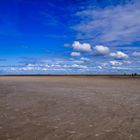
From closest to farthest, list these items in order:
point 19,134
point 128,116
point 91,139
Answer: point 91,139, point 19,134, point 128,116

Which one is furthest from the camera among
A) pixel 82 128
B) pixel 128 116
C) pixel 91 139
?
pixel 128 116

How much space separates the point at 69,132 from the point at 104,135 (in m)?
1.07

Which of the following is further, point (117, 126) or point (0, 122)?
point (0, 122)

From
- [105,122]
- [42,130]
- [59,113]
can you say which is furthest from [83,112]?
[42,130]

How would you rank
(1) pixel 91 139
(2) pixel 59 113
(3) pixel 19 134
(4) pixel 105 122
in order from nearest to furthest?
(1) pixel 91 139 < (3) pixel 19 134 < (4) pixel 105 122 < (2) pixel 59 113

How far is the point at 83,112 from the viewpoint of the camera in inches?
340

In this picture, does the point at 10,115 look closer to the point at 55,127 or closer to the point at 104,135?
the point at 55,127

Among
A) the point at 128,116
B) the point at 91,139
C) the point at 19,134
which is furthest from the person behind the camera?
the point at 128,116

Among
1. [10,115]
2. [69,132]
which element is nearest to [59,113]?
[10,115]

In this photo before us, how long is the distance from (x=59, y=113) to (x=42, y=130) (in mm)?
2567

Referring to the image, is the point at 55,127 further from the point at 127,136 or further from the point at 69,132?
the point at 127,136

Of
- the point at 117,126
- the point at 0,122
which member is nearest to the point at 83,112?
the point at 117,126

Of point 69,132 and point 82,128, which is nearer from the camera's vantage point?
point 69,132

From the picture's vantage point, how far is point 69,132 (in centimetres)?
579
